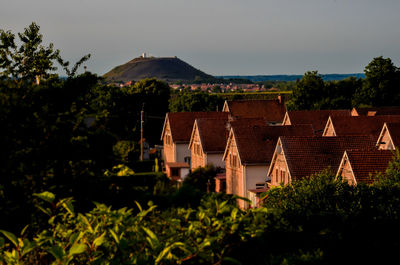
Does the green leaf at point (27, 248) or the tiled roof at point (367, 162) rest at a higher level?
the green leaf at point (27, 248)

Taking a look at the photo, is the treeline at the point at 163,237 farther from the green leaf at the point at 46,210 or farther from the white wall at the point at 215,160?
the white wall at the point at 215,160

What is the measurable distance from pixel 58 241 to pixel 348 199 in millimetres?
14354

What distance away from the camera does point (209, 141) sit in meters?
54.1

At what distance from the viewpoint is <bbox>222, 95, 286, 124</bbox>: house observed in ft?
263

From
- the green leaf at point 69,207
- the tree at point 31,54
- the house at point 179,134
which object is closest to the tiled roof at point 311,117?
the house at point 179,134

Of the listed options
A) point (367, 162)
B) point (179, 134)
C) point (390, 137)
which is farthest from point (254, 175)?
point (179, 134)

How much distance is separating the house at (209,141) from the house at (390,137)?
1655cm

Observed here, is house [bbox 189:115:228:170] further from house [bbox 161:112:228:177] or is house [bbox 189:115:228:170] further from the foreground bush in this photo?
the foreground bush

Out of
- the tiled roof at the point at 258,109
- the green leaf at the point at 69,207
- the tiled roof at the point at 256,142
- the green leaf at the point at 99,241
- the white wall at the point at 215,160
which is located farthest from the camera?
the tiled roof at the point at 258,109

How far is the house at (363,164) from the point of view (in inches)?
1236

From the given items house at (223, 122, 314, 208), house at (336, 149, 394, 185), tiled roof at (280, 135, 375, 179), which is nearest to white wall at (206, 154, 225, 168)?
house at (223, 122, 314, 208)

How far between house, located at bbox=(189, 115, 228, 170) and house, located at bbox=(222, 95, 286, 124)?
23.6 metres

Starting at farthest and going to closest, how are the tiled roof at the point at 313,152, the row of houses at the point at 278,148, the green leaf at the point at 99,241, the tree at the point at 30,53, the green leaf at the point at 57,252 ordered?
the tiled roof at the point at 313,152 → the row of houses at the point at 278,148 → the tree at the point at 30,53 → the green leaf at the point at 99,241 → the green leaf at the point at 57,252

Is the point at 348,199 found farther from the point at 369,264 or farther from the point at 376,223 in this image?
the point at 369,264
